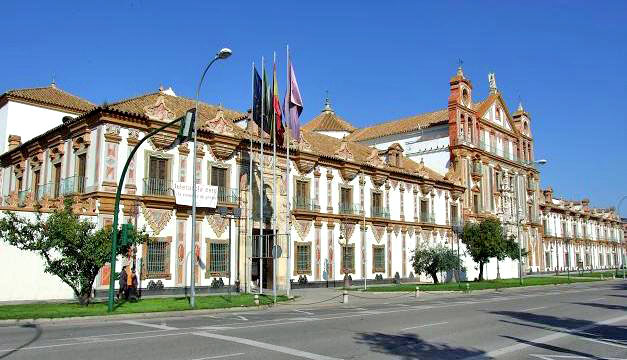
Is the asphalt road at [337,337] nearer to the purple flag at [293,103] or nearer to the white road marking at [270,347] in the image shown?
the white road marking at [270,347]

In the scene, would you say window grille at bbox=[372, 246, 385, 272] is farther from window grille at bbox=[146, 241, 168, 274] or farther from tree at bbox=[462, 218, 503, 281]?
window grille at bbox=[146, 241, 168, 274]

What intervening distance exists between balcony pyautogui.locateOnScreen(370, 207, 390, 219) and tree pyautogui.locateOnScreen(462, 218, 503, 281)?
7669 mm

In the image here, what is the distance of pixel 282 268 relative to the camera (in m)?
35.7

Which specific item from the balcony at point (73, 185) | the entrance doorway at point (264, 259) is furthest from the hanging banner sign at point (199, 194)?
the balcony at point (73, 185)

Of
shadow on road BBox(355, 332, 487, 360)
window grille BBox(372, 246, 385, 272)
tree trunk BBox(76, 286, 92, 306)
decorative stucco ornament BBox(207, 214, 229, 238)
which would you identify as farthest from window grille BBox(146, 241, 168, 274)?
window grille BBox(372, 246, 385, 272)

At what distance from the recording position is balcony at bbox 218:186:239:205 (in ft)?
106

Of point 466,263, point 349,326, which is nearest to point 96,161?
point 349,326

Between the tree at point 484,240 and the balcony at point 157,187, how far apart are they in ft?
88.3

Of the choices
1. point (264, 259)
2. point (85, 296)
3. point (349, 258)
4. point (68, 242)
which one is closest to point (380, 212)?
point (349, 258)

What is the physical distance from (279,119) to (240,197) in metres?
5.87

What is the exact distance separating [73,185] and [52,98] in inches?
572

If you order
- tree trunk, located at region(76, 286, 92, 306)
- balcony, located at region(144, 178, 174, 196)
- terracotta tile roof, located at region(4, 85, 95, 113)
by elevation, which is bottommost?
tree trunk, located at region(76, 286, 92, 306)

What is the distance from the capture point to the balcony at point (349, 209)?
40.3m

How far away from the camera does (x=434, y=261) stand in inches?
1650
